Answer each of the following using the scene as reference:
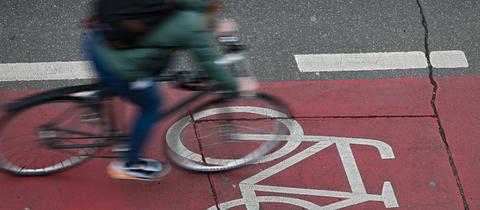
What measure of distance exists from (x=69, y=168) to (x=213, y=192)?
106cm

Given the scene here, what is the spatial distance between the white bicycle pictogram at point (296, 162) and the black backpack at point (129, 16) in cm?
134

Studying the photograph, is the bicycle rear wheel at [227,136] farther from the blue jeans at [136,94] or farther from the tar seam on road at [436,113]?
the tar seam on road at [436,113]

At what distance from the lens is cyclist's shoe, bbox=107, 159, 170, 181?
14.3 ft

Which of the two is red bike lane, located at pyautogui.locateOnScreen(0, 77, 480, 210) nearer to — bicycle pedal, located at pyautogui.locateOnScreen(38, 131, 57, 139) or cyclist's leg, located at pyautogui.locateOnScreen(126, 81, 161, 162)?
bicycle pedal, located at pyautogui.locateOnScreen(38, 131, 57, 139)

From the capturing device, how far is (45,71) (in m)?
5.38

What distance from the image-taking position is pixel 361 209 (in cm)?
450

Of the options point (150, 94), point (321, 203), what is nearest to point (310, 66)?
point (321, 203)

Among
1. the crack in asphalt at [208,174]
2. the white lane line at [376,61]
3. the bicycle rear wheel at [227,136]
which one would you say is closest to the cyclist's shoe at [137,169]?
the bicycle rear wheel at [227,136]

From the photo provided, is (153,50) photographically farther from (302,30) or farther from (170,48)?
(302,30)

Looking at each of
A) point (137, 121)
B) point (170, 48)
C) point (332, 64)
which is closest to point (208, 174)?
point (137, 121)

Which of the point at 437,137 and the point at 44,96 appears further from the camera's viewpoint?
the point at 437,137

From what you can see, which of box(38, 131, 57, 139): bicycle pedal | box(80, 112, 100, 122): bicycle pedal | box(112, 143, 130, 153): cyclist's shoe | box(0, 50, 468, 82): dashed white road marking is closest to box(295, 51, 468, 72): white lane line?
box(0, 50, 468, 82): dashed white road marking

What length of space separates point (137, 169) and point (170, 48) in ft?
3.88

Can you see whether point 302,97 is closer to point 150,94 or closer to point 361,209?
point 361,209
